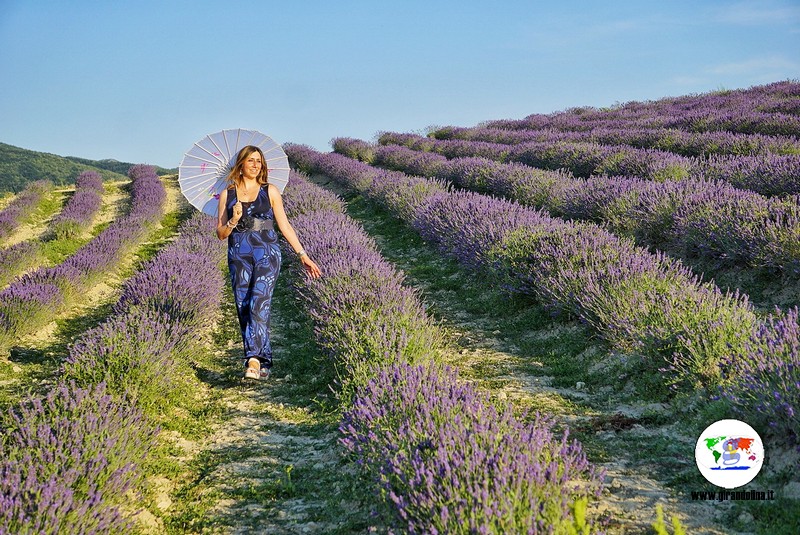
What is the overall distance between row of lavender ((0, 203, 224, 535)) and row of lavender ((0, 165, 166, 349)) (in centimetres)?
114

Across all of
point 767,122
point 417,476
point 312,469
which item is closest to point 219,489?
point 312,469

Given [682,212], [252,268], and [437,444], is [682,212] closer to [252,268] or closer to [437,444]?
[252,268]

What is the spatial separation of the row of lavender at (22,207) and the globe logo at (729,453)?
43.5ft

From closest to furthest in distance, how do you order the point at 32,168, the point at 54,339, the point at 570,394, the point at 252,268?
the point at 570,394 → the point at 252,268 → the point at 54,339 → the point at 32,168

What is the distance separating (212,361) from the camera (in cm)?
513

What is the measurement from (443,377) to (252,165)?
229cm

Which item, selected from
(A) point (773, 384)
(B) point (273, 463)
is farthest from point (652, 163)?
(B) point (273, 463)

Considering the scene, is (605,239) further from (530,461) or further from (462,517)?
(462,517)

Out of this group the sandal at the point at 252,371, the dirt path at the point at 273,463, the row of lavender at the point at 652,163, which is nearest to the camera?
the dirt path at the point at 273,463

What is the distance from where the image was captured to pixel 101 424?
9.55 ft

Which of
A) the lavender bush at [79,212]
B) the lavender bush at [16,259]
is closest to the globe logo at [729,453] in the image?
the lavender bush at [16,259]

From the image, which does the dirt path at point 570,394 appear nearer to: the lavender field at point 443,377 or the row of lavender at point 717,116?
the lavender field at point 443,377

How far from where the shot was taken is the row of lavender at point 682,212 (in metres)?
5.14

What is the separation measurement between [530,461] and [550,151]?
37.9 ft
